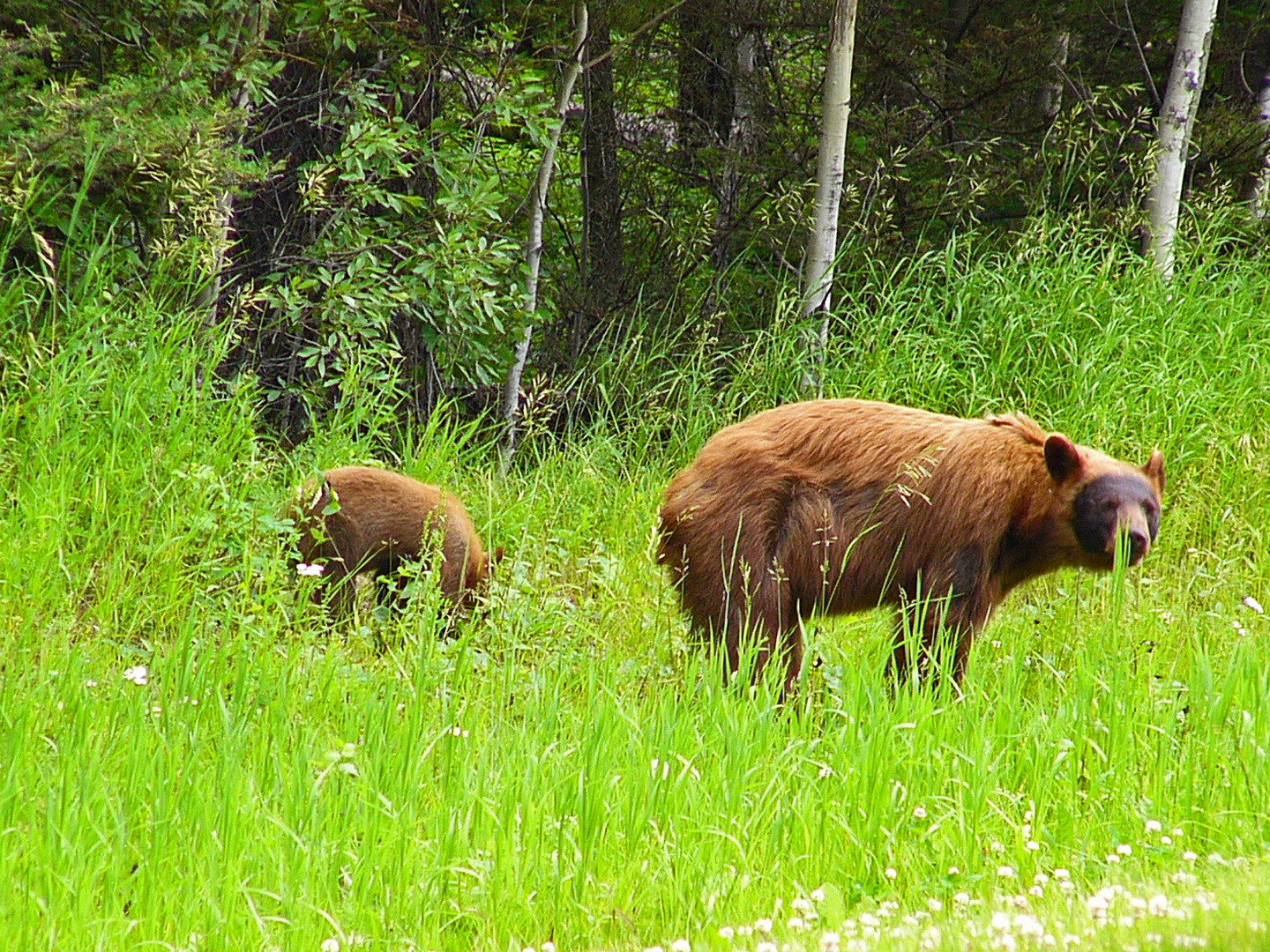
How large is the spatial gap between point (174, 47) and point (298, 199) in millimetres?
1385

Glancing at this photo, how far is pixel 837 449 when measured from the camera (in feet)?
17.4

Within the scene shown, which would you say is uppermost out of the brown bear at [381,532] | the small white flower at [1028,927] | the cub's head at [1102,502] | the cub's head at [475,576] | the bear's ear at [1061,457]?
the bear's ear at [1061,457]

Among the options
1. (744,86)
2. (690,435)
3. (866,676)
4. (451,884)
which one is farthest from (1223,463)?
(451,884)

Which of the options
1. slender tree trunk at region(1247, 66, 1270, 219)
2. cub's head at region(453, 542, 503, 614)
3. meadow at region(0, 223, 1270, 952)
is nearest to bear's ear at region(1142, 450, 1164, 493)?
meadow at region(0, 223, 1270, 952)

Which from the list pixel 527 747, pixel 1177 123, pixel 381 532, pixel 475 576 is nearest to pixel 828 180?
pixel 1177 123

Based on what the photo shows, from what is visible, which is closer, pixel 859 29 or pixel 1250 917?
pixel 1250 917

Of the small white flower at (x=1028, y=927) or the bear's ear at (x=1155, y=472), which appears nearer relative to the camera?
the small white flower at (x=1028, y=927)

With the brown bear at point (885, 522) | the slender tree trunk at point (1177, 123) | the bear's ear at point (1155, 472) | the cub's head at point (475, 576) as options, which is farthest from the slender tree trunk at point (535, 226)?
the slender tree trunk at point (1177, 123)

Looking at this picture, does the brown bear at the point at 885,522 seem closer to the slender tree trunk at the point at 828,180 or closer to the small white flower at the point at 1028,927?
the small white flower at the point at 1028,927

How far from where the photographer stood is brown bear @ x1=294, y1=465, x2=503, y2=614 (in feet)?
20.4

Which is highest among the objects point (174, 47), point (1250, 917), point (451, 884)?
point (174, 47)

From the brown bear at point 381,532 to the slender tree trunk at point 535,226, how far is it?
1.61 meters

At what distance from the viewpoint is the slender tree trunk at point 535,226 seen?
8.24m

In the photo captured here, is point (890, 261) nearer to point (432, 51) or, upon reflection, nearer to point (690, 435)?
point (690, 435)
